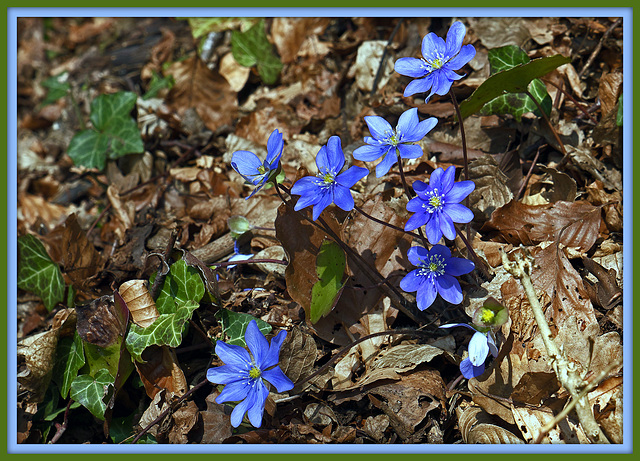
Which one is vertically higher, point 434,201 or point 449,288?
point 434,201

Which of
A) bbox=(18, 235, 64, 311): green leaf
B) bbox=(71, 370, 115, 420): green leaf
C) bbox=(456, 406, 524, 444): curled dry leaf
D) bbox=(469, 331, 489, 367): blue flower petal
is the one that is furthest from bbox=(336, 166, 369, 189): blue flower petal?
bbox=(18, 235, 64, 311): green leaf

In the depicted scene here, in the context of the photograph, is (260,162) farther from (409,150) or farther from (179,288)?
(179,288)

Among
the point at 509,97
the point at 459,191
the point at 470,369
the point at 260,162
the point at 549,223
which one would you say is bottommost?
the point at 470,369

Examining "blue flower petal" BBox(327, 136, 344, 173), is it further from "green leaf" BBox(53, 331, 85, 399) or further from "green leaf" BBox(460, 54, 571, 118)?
"green leaf" BBox(53, 331, 85, 399)

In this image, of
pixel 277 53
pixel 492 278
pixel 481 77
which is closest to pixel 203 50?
pixel 277 53

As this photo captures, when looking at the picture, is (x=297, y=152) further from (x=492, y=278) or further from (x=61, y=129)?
(x=61, y=129)

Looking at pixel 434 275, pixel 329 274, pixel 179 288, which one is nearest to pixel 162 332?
pixel 179 288
